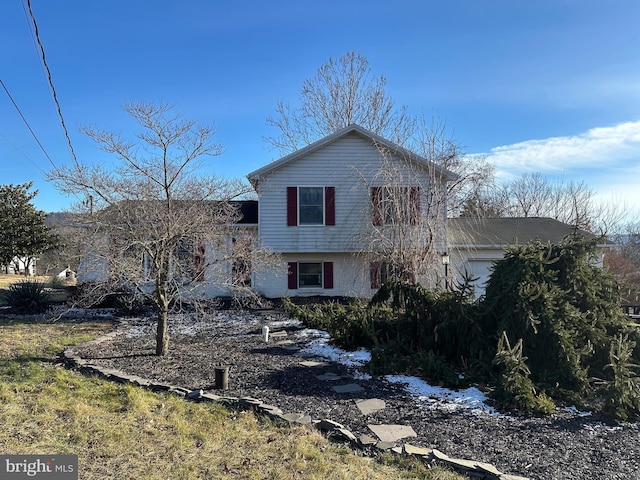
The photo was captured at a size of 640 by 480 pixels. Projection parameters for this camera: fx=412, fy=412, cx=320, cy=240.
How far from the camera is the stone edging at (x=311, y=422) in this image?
10.9 feet

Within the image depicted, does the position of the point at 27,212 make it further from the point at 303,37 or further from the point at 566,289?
the point at 566,289

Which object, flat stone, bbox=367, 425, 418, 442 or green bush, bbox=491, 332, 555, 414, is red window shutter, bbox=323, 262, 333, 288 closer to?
green bush, bbox=491, 332, 555, 414

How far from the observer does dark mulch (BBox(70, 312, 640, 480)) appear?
11.6 feet

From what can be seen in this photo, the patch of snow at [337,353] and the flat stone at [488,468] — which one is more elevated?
the flat stone at [488,468]

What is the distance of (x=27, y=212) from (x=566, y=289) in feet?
→ 84.0

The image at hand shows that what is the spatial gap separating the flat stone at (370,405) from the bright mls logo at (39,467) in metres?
2.85

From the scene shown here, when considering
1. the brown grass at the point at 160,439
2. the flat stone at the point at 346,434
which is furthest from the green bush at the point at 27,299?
the flat stone at the point at 346,434

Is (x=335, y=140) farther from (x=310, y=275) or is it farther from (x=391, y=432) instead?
(x=391, y=432)

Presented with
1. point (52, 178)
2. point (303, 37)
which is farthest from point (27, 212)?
point (303, 37)

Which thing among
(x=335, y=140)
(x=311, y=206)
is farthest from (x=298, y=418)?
(x=335, y=140)

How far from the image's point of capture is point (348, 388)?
557cm

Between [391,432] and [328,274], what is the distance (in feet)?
37.9

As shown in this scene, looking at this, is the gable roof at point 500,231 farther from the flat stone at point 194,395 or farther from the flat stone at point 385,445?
the flat stone at point 385,445

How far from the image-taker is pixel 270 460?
3408 mm
